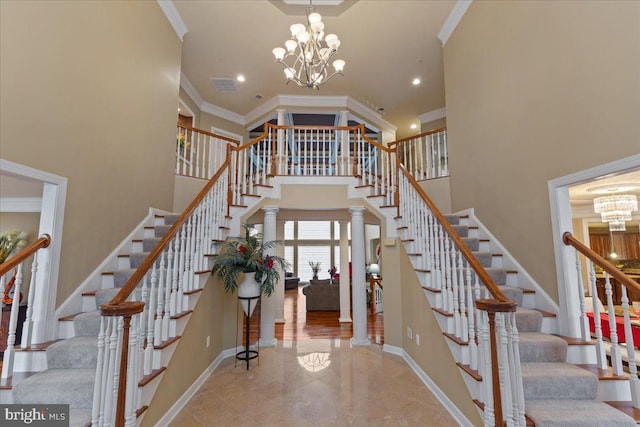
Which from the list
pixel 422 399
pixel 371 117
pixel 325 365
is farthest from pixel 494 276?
pixel 371 117

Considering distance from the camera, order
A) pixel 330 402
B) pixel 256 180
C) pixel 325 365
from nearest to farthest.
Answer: pixel 330 402 → pixel 325 365 → pixel 256 180

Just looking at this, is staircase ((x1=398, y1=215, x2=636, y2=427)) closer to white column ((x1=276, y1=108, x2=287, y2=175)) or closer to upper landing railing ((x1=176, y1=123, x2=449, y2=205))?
upper landing railing ((x1=176, y1=123, x2=449, y2=205))

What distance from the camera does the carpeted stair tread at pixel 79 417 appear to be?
1.78 metres

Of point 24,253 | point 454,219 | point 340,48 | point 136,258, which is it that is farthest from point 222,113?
point 454,219

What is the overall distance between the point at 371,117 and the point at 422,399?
665 centimetres

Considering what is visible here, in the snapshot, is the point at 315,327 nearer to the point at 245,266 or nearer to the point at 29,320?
the point at 245,266

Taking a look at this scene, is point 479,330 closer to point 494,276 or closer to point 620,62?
point 494,276

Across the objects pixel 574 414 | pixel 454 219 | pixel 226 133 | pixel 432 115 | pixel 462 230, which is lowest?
pixel 574 414

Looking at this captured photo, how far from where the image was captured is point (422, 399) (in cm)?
282

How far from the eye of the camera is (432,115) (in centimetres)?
762

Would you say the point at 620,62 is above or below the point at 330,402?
above

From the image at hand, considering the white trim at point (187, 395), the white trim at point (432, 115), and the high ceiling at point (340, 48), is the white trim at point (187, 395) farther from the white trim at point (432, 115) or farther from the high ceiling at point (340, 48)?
the white trim at point (432, 115)

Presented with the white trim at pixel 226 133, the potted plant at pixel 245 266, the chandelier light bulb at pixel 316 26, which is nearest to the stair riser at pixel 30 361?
the potted plant at pixel 245 266

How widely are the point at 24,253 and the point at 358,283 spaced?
390cm
